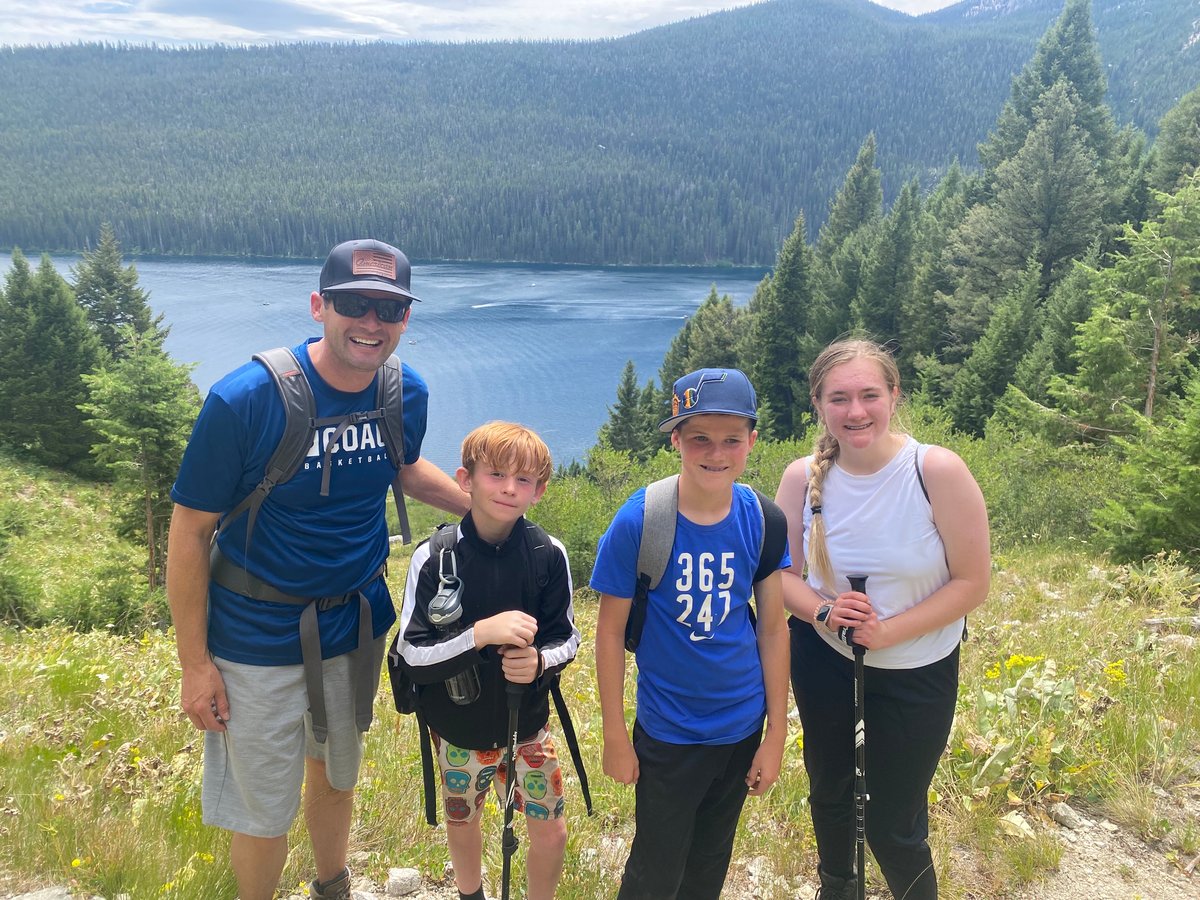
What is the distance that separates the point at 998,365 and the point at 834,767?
31.0 metres

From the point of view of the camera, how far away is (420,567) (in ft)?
7.82

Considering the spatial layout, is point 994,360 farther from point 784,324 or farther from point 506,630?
point 506,630

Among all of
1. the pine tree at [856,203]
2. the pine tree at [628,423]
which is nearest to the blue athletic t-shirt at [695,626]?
the pine tree at [628,423]

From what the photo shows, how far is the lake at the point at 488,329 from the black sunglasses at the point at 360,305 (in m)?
34.9

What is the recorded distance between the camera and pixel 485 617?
2.36 m

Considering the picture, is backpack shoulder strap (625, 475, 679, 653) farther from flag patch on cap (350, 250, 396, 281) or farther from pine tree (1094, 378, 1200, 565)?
pine tree (1094, 378, 1200, 565)

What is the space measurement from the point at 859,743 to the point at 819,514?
750 millimetres

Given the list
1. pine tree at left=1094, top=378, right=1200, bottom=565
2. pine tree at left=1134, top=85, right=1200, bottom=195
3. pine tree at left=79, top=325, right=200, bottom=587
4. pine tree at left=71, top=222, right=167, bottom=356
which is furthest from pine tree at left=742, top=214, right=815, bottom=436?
pine tree at left=1094, top=378, right=1200, bottom=565

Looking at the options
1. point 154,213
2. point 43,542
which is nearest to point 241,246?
point 154,213

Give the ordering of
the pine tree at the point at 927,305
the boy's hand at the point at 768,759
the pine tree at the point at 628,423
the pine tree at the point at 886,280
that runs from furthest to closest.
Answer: the pine tree at the point at 628,423, the pine tree at the point at 886,280, the pine tree at the point at 927,305, the boy's hand at the point at 768,759

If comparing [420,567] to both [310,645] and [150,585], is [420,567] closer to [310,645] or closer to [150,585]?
[310,645]

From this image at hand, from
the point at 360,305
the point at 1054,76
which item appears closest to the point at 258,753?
the point at 360,305

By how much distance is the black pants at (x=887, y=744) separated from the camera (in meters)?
2.47

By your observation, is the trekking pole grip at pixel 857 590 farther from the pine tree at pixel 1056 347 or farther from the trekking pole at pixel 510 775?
the pine tree at pixel 1056 347
